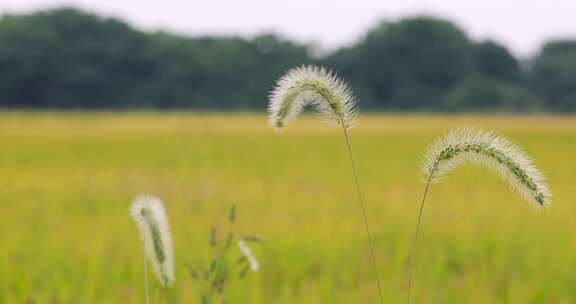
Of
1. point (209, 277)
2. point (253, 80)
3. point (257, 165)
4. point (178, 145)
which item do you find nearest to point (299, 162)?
point (257, 165)

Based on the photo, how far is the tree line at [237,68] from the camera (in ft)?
164

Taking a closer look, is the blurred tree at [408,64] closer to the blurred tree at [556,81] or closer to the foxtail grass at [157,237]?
the blurred tree at [556,81]

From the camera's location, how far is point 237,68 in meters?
55.6

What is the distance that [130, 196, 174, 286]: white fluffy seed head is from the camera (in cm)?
155

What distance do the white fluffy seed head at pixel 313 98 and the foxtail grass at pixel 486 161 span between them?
18 centimetres

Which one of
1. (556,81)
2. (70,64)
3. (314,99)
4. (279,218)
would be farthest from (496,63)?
(314,99)

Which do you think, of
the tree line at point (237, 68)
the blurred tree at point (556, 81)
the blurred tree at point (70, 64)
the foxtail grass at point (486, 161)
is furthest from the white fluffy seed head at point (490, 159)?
the blurred tree at point (556, 81)

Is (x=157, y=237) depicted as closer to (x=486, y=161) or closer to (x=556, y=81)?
(x=486, y=161)

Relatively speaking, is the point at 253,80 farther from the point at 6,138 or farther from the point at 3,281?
the point at 3,281

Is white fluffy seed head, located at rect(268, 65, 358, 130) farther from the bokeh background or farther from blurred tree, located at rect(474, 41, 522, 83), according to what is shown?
blurred tree, located at rect(474, 41, 522, 83)

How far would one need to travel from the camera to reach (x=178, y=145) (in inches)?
696

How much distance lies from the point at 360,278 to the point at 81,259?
5.66 feet

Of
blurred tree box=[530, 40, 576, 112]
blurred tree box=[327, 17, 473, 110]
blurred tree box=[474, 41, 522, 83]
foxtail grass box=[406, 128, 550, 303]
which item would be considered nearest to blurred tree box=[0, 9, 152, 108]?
blurred tree box=[327, 17, 473, 110]

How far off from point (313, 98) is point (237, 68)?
5474 cm
